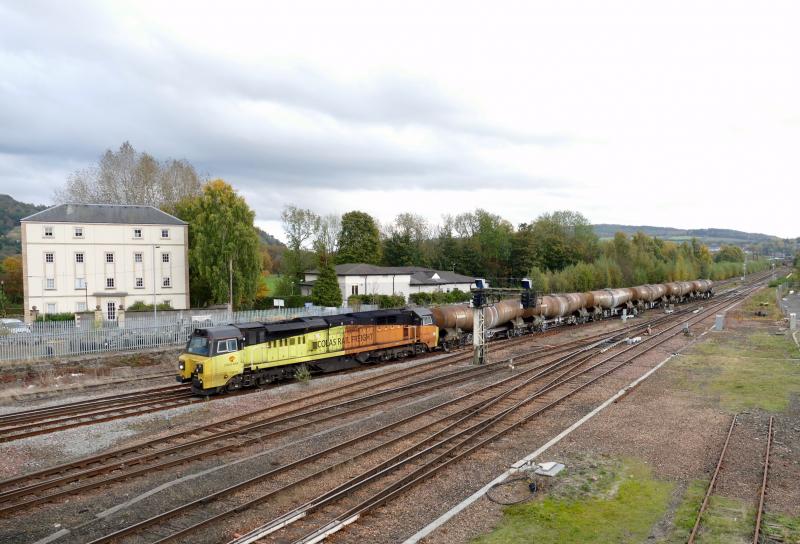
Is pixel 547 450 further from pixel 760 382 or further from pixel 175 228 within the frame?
pixel 175 228

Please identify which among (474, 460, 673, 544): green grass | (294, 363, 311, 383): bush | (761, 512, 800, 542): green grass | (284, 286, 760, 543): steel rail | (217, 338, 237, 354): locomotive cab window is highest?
(217, 338, 237, 354): locomotive cab window

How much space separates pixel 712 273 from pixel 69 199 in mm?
149547

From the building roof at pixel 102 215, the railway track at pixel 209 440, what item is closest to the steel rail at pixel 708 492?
the railway track at pixel 209 440

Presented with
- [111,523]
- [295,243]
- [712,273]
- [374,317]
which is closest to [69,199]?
[295,243]

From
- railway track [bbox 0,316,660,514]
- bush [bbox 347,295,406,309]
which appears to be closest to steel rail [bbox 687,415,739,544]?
railway track [bbox 0,316,660,514]

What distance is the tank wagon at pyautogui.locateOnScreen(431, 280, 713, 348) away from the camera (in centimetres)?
3944

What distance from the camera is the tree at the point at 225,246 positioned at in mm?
53188

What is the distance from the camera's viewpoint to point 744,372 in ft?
98.3

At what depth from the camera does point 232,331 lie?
82.9ft

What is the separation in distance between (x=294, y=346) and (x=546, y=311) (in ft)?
88.9

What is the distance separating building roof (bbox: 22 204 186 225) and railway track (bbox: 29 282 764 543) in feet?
138

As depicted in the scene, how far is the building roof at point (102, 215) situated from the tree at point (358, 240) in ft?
126

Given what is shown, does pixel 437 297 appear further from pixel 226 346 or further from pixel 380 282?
Result: pixel 226 346

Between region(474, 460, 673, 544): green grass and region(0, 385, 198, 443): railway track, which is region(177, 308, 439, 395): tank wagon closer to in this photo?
region(0, 385, 198, 443): railway track
